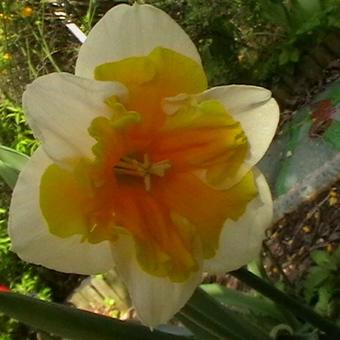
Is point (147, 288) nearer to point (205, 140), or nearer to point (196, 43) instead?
point (205, 140)

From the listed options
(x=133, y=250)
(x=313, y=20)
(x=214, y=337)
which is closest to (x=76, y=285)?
(x=313, y=20)

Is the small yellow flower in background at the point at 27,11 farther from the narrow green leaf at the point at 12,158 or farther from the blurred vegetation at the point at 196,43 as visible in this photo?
the narrow green leaf at the point at 12,158

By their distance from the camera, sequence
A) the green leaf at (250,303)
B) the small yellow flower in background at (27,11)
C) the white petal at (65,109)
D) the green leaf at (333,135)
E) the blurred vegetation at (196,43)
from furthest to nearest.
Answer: the small yellow flower in background at (27,11)
the blurred vegetation at (196,43)
the green leaf at (333,135)
the green leaf at (250,303)
the white petal at (65,109)

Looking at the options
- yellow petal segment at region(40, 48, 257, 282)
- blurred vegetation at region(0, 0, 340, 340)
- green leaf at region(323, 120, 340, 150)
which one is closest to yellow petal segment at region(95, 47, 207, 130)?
yellow petal segment at region(40, 48, 257, 282)

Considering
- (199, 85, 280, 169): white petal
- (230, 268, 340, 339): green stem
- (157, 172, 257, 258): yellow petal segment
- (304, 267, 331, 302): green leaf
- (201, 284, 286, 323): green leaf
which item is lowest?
(304, 267, 331, 302): green leaf

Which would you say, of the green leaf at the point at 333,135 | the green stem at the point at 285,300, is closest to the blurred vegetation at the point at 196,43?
the green leaf at the point at 333,135

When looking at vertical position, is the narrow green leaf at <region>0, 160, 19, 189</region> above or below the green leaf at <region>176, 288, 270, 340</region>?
above

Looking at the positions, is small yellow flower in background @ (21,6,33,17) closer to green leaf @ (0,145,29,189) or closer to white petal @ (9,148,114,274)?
green leaf @ (0,145,29,189)
